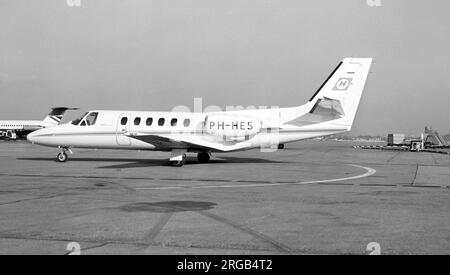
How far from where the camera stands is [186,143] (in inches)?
919

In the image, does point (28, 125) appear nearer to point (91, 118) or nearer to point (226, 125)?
point (91, 118)

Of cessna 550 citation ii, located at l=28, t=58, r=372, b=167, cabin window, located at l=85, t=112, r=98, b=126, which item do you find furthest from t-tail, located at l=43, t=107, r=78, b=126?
cabin window, located at l=85, t=112, r=98, b=126

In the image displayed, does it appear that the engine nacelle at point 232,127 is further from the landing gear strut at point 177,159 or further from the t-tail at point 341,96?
the t-tail at point 341,96

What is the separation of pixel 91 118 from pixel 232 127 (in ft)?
26.7

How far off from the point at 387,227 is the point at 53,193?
8.90 meters

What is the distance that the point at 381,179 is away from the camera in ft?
58.8

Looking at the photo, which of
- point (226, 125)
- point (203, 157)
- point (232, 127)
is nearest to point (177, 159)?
point (226, 125)

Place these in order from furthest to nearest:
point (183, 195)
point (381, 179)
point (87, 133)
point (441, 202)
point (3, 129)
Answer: point (3, 129)
point (87, 133)
point (381, 179)
point (183, 195)
point (441, 202)

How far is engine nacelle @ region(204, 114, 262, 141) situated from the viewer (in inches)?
927

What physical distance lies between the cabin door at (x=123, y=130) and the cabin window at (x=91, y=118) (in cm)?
147

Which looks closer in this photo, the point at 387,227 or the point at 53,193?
the point at 387,227

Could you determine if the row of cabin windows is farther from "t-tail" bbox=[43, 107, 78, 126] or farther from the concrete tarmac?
"t-tail" bbox=[43, 107, 78, 126]
